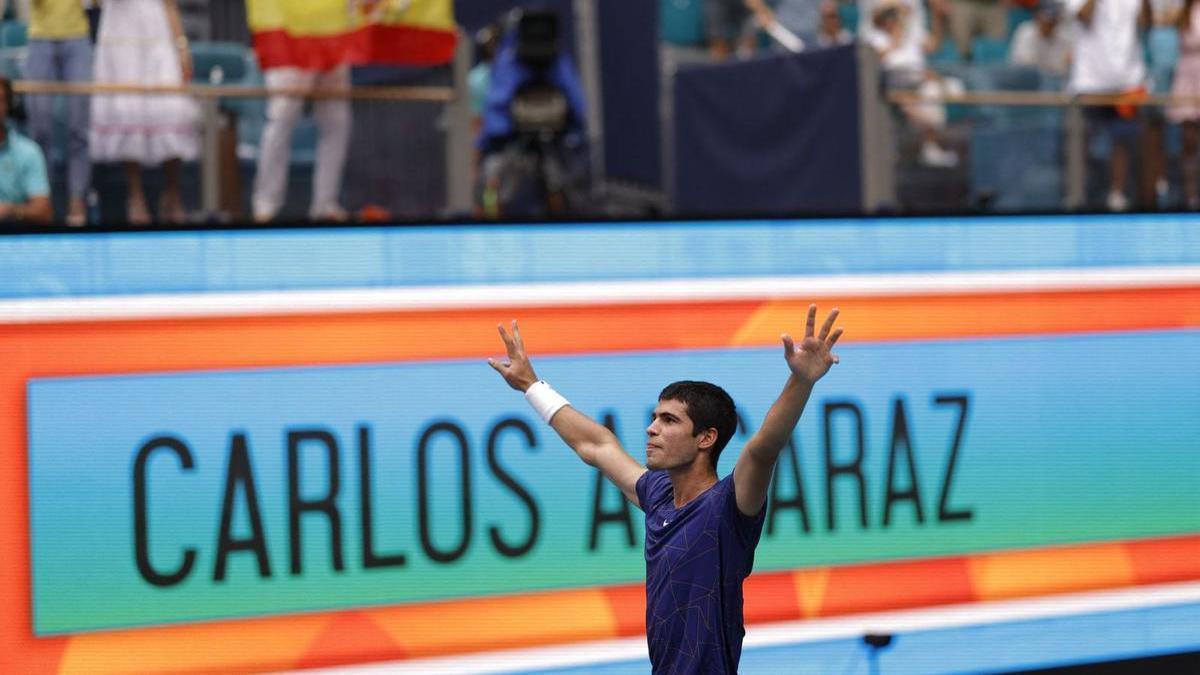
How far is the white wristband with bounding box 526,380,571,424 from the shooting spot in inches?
193

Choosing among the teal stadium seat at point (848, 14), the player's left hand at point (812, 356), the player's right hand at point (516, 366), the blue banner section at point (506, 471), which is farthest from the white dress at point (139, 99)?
the teal stadium seat at point (848, 14)

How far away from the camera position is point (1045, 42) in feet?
35.2

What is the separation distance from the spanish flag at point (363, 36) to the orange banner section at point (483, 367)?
1.66m

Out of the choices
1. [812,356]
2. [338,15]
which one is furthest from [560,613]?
[338,15]

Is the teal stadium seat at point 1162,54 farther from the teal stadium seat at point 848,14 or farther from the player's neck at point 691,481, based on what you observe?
the player's neck at point 691,481

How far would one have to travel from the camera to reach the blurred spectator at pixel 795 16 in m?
11.7

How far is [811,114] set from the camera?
→ 9461 mm

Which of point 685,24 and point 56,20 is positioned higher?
point 685,24

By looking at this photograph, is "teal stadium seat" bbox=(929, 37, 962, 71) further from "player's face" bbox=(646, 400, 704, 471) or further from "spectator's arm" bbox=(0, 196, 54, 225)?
"player's face" bbox=(646, 400, 704, 471)

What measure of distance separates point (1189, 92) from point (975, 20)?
194 inches

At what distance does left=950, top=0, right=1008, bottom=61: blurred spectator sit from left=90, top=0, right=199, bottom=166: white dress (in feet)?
22.6

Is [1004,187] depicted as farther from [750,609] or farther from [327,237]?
[327,237]

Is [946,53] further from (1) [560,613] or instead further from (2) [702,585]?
(2) [702,585]

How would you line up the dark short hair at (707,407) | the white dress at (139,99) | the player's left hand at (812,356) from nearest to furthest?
the player's left hand at (812,356) → the dark short hair at (707,407) → the white dress at (139,99)
